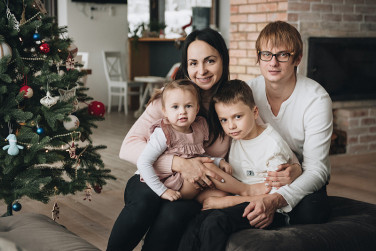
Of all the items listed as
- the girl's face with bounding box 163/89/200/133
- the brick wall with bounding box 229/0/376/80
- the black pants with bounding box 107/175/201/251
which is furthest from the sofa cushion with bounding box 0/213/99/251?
the brick wall with bounding box 229/0/376/80

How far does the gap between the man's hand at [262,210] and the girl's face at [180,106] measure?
1.35 ft

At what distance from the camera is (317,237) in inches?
66.0

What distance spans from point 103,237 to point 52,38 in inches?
45.5

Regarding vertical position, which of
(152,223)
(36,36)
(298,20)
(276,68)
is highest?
(298,20)

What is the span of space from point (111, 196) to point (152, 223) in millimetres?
1666

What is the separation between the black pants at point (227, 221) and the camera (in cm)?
167

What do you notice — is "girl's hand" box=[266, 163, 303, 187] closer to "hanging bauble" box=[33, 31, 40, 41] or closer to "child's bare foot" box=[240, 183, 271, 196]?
"child's bare foot" box=[240, 183, 271, 196]

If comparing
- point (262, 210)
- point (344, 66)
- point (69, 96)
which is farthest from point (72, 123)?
point (344, 66)

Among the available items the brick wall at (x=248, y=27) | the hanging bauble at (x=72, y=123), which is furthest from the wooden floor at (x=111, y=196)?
the brick wall at (x=248, y=27)

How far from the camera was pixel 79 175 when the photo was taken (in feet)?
9.32

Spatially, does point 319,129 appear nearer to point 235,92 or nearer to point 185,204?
point 235,92

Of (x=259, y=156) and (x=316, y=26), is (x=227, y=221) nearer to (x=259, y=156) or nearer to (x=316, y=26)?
(x=259, y=156)

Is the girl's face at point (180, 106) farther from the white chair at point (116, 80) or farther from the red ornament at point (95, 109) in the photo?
the white chair at point (116, 80)

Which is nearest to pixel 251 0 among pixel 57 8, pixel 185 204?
pixel 185 204
